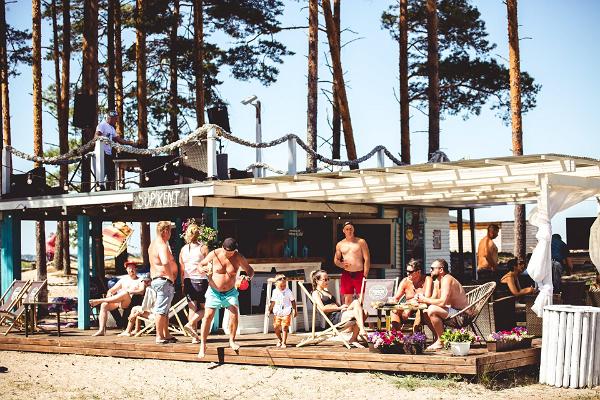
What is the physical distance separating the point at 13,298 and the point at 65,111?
11420 mm

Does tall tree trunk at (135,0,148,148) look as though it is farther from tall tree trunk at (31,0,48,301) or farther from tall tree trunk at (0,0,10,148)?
tall tree trunk at (0,0,10,148)

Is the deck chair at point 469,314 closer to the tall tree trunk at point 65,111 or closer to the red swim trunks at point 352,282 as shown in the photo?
the red swim trunks at point 352,282

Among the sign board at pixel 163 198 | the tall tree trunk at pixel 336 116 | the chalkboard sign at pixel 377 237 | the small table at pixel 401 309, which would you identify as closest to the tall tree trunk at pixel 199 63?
the tall tree trunk at pixel 336 116

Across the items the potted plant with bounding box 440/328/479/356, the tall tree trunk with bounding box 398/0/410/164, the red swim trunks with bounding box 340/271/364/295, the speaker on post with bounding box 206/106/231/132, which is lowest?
the potted plant with bounding box 440/328/479/356

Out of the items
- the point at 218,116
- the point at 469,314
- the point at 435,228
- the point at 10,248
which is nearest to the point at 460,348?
the point at 469,314

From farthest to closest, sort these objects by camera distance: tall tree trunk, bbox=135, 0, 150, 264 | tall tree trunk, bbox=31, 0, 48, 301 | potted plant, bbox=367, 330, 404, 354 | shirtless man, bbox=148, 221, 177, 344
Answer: tall tree trunk, bbox=135, 0, 150, 264
tall tree trunk, bbox=31, 0, 48, 301
shirtless man, bbox=148, 221, 177, 344
potted plant, bbox=367, 330, 404, 354

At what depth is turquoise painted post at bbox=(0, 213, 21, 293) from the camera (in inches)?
645

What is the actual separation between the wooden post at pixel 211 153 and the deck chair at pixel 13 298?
3.10 m

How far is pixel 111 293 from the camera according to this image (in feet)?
45.6

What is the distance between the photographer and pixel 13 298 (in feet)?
46.4

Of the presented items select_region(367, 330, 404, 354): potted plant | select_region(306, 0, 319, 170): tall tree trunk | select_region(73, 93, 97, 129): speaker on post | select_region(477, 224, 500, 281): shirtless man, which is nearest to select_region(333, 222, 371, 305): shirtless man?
A: select_region(367, 330, 404, 354): potted plant

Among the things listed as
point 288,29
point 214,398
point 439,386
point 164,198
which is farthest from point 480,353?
point 288,29

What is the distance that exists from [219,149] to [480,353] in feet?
18.5

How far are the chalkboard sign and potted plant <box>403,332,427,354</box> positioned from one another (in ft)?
22.4
